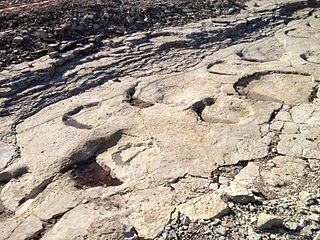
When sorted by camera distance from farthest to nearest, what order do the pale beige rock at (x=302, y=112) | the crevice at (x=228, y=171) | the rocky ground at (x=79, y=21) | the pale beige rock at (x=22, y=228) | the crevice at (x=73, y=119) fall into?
the rocky ground at (x=79, y=21) → the crevice at (x=73, y=119) → the pale beige rock at (x=302, y=112) → the crevice at (x=228, y=171) → the pale beige rock at (x=22, y=228)

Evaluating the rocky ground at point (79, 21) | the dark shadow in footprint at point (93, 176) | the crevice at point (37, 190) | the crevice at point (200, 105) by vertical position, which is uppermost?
the rocky ground at point (79, 21)

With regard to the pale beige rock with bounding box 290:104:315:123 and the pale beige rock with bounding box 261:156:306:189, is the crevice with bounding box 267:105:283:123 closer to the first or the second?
the pale beige rock with bounding box 290:104:315:123

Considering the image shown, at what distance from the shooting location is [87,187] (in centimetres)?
300

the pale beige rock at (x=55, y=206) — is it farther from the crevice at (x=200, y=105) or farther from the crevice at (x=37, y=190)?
the crevice at (x=200, y=105)

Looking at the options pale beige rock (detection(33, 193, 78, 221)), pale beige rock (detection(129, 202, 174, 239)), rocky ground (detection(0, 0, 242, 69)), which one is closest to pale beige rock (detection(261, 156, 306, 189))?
pale beige rock (detection(129, 202, 174, 239))

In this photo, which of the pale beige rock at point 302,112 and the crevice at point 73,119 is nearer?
the pale beige rock at point 302,112

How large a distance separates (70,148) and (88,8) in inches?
132

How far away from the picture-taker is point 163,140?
3396 mm

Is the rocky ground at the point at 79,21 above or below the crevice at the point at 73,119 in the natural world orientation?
above

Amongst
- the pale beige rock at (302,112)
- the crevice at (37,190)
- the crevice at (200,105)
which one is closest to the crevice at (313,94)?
the pale beige rock at (302,112)

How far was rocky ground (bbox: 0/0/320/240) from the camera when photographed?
2521mm

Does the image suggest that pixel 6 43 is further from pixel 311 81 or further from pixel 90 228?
pixel 311 81

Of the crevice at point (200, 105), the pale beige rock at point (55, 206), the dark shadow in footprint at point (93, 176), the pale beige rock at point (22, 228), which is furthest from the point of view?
the crevice at point (200, 105)

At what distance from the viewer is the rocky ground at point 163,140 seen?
8.27 ft
